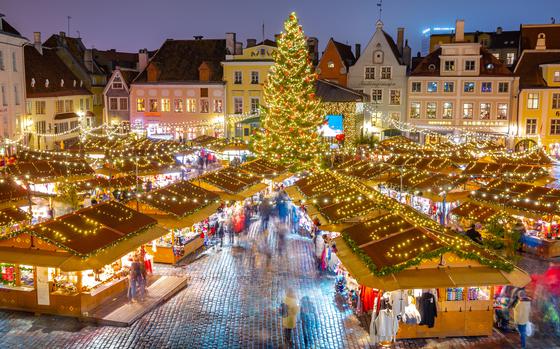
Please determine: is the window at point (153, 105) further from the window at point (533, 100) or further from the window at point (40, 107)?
the window at point (533, 100)

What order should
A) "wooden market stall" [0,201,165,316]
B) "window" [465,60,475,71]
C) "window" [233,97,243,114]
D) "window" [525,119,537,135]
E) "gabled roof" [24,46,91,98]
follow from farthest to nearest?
1. "window" [233,97,243,114]
2. "window" [465,60,475,71]
3. "window" [525,119,537,135]
4. "gabled roof" [24,46,91,98]
5. "wooden market stall" [0,201,165,316]

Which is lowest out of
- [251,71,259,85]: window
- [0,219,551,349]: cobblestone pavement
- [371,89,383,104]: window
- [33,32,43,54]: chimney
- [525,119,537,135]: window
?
[0,219,551,349]: cobblestone pavement

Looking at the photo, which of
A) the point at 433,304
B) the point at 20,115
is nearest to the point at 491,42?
the point at 20,115

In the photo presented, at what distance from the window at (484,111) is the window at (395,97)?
712 cm

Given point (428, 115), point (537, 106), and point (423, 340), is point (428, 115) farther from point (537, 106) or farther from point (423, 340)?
point (423, 340)

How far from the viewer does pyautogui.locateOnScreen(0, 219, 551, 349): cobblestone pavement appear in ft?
46.2

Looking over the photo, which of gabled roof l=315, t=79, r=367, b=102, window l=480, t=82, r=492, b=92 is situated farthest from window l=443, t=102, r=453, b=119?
gabled roof l=315, t=79, r=367, b=102

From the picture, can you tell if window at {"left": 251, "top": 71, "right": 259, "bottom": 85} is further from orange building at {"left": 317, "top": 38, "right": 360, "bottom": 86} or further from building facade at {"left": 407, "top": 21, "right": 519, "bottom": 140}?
building facade at {"left": 407, "top": 21, "right": 519, "bottom": 140}

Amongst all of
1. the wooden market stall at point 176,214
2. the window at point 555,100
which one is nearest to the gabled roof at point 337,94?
the window at point 555,100

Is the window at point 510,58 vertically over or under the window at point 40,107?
over

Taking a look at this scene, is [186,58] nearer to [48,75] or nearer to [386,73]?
[48,75]

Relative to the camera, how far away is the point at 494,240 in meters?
20.4

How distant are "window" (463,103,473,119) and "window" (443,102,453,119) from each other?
110 centimetres

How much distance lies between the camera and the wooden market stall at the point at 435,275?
13.5 meters
